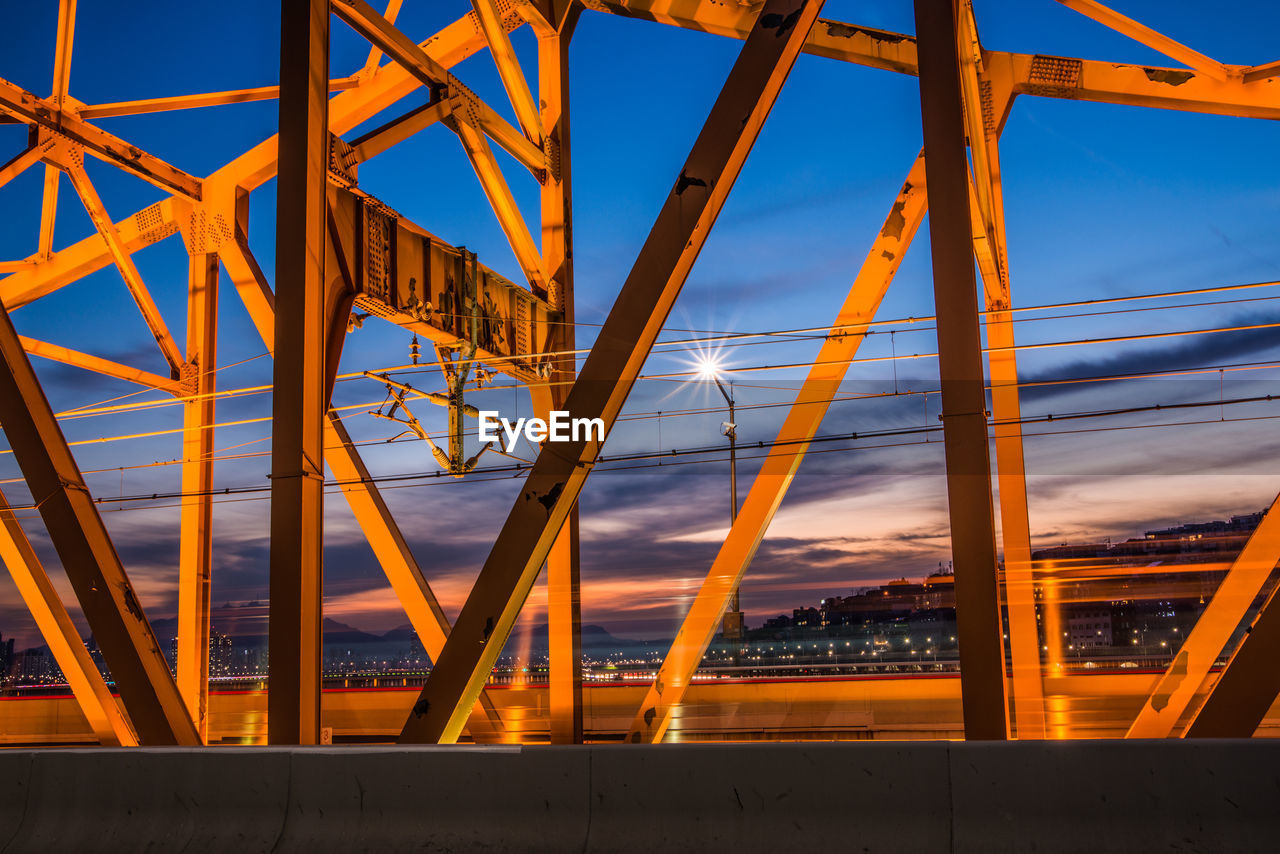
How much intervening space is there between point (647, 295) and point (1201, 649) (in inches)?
246

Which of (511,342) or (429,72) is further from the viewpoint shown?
(511,342)

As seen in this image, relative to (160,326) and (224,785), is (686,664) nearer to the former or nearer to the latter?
(224,785)

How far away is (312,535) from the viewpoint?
8.12m

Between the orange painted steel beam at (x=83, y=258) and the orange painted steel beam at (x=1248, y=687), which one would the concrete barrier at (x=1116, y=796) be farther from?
the orange painted steel beam at (x=83, y=258)

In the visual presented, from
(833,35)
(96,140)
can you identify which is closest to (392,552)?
(96,140)

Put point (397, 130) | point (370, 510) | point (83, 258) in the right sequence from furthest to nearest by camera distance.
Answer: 1. point (83, 258)
2. point (370, 510)
3. point (397, 130)

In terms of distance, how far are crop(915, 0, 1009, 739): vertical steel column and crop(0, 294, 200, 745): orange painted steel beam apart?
6639 mm

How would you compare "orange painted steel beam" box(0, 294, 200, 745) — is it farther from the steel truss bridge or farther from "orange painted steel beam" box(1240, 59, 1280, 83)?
"orange painted steel beam" box(1240, 59, 1280, 83)

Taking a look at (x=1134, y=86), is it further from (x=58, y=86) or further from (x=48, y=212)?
(x=48, y=212)

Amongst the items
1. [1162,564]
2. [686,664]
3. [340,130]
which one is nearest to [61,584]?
[340,130]

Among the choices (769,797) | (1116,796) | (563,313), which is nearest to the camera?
(1116,796)

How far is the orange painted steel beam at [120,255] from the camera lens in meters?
13.1

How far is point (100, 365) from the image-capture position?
15000 mm

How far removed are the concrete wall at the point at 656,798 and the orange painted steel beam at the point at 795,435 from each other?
5.74 meters
